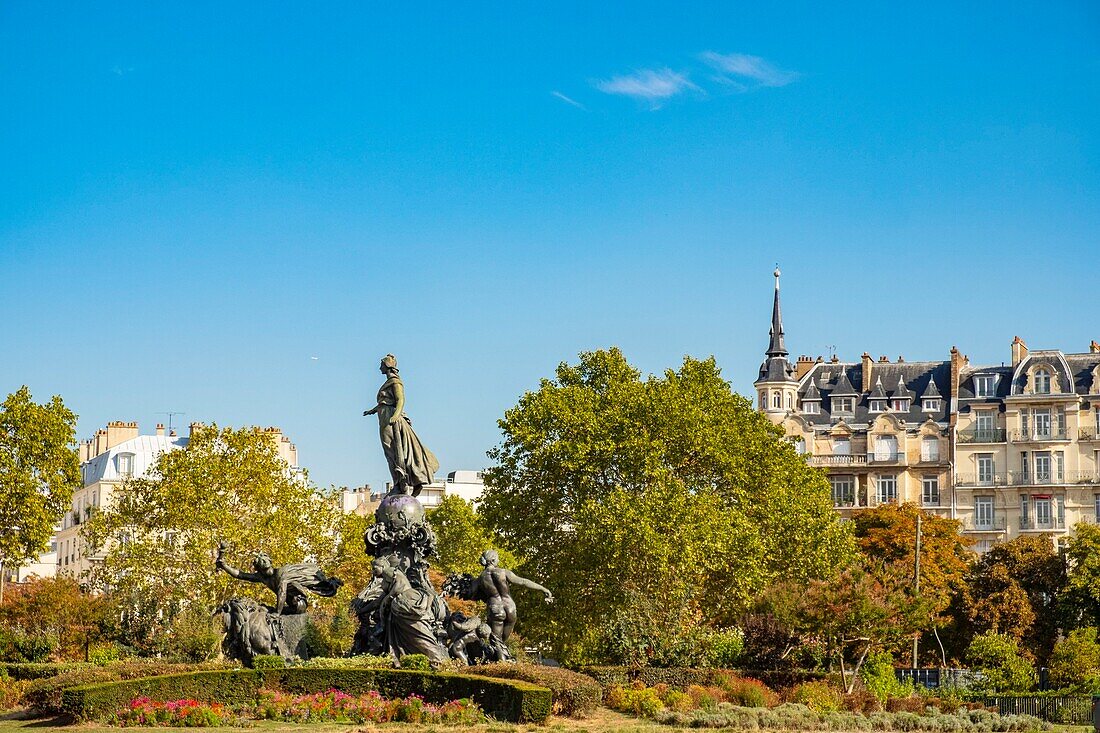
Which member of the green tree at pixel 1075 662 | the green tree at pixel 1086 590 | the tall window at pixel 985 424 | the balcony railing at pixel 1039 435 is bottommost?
the green tree at pixel 1075 662

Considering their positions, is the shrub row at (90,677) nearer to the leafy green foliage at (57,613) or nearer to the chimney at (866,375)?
the leafy green foliage at (57,613)

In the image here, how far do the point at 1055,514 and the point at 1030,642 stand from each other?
26.3 m

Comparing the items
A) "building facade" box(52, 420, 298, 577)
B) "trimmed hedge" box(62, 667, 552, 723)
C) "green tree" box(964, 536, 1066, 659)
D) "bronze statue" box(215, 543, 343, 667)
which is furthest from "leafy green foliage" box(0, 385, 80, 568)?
"building facade" box(52, 420, 298, 577)

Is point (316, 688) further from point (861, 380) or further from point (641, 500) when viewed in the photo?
point (861, 380)

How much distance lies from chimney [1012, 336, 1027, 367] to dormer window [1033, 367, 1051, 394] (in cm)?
195

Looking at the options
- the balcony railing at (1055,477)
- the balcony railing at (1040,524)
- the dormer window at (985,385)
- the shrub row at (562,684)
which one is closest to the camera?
the shrub row at (562,684)

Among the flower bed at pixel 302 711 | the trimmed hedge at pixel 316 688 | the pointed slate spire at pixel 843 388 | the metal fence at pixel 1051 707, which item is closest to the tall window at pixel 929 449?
the pointed slate spire at pixel 843 388

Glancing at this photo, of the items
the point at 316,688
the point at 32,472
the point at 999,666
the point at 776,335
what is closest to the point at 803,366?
the point at 776,335

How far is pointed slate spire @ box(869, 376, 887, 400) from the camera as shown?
9275cm

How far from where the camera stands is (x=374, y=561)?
105 feet

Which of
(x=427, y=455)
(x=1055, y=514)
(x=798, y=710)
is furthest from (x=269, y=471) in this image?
(x=1055, y=514)

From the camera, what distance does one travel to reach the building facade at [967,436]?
86.7m

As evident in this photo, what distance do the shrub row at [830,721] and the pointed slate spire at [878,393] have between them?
62.8 m

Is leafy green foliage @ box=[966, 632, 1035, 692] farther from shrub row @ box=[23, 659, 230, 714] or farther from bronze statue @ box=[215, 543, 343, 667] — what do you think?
shrub row @ box=[23, 659, 230, 714]
